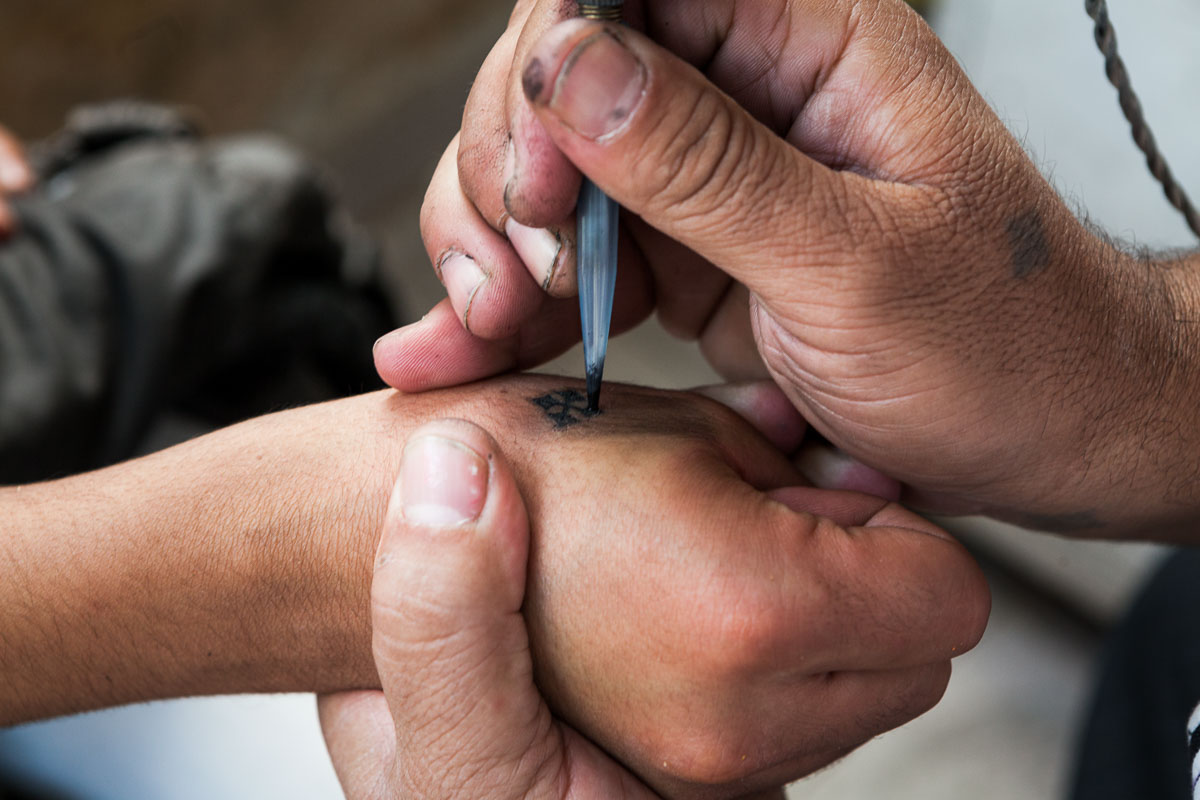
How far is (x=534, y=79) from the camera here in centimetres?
78

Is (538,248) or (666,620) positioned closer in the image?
(666,620)

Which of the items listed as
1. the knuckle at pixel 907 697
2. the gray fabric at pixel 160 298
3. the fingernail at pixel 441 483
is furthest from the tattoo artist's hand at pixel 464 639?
the gray fabric at pixel 160 298

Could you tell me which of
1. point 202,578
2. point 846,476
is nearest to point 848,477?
point 846,476

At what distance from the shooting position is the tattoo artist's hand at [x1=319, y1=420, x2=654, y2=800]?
34.2 inches

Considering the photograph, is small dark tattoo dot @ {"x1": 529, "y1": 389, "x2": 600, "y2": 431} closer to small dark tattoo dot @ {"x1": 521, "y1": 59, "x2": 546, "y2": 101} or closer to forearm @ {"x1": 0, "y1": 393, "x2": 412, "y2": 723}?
forearm @ {"x1": 0, "y1": 393, "x2": 412, "y2": 723}

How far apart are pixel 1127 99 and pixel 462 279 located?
29.3 inches

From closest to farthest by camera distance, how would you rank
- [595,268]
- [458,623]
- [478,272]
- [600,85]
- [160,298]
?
1. [600,85]
2. [458,623]
3. [595,268]
4. [478,272]
5. [160,298]

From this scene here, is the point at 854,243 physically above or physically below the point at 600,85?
below

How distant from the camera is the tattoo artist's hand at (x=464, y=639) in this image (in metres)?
0.87

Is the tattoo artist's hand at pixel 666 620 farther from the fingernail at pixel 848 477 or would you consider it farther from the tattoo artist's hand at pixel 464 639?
the fingernail at pixel 848 477

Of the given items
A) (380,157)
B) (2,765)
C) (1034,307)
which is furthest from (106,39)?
(1034,307)

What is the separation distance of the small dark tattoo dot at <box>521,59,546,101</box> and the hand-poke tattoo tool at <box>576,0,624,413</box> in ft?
0.58

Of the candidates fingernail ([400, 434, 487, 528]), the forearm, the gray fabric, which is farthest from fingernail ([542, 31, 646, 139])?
the gray fabric

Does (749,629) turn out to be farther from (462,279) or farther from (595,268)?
(462,279)
